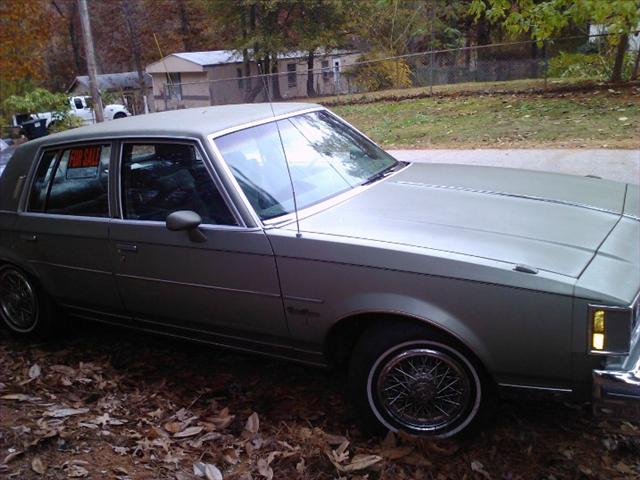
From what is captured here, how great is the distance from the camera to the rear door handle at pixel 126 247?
387 cm

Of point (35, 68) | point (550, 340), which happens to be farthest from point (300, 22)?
point (550, 340)

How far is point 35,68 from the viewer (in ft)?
89.2

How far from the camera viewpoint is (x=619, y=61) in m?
13.8

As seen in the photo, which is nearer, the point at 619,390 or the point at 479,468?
the point at 619,390

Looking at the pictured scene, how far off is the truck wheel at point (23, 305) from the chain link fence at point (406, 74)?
13284 millimetres

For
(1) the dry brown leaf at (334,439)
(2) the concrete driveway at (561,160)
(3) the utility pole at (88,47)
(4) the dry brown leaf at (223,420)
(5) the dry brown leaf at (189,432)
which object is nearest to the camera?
(1) the dry brown leaf at (334,439)

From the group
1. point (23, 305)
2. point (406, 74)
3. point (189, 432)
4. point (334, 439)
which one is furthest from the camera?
point (406, 74)

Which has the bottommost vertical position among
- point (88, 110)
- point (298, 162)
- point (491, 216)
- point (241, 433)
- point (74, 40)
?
point (241, 433)

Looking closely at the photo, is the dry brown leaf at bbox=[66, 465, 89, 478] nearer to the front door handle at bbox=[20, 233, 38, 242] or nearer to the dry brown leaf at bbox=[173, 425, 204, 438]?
the dry brown leaf at bbox=[173, 425, 204, 438]

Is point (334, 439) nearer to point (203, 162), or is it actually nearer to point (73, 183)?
point (203, 162)

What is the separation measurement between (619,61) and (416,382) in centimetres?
1320

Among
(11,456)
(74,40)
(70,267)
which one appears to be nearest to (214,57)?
(74,40)

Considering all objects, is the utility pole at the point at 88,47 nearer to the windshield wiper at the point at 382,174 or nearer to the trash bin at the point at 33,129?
the trash bin at the point at 33,129

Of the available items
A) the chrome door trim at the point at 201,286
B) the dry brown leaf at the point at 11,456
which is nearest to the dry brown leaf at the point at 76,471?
the dry brown leaf at the point at 11,456
